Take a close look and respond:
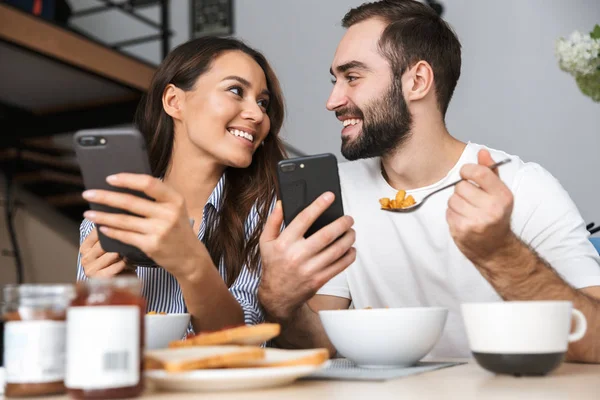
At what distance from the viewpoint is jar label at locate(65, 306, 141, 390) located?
653 mm

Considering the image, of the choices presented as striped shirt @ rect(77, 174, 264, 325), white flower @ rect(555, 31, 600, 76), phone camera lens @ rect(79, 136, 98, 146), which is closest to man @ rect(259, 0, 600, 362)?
striped shirt @ rect(77, 174, 264, 325)

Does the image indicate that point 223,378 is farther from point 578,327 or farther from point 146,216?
point 578,327

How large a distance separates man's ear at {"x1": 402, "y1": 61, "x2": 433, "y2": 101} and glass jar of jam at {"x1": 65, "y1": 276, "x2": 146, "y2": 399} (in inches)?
51.9

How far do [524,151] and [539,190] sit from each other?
109 inches

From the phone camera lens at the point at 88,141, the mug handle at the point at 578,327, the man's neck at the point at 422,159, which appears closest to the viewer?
the mug handle at the point at 578,327

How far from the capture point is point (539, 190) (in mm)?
1570

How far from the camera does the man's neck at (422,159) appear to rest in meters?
1.74

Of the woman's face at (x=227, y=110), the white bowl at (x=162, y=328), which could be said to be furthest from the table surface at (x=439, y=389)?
the woman's face at (x=227, y=110)

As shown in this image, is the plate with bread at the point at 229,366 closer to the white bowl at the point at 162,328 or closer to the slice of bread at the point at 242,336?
the slice of bread at the point at 242,336

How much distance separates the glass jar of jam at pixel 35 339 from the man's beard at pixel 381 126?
1.18 m

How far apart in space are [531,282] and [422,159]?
2.10ft

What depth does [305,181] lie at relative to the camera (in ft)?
3.84

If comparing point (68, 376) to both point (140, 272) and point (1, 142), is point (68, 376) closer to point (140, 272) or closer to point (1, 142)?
point (140, 272)

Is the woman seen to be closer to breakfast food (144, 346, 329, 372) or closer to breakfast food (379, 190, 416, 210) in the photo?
breakfast food (379, 190, 416, 210)
